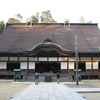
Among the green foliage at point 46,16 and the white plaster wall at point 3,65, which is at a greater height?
the green foliage at point 46,16

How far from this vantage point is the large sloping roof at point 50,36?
2135cm

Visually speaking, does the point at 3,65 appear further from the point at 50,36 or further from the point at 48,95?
the point at 48,95

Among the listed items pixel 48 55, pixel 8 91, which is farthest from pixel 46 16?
pixel 8 91

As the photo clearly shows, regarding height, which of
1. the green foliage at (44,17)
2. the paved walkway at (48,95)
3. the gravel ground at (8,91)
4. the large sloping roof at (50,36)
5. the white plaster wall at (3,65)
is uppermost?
the green foliage at (44,17)

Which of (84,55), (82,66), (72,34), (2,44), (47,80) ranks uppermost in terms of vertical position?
(72,34)

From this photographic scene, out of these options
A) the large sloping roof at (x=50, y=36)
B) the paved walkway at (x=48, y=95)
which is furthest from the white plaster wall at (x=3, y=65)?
the paved walkway at (x=48, y=95)

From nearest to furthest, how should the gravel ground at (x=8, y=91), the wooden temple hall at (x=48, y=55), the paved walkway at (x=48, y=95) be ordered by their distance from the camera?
the paved walkway at (x=48, y=95) → the gravel ground at (x=8, y=91) → the wooden temple hall at (x=48, y=55)

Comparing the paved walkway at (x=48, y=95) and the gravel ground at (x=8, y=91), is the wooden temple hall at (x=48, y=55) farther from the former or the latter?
the paved walkway at (x=48, y=95)

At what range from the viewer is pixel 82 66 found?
21703mm

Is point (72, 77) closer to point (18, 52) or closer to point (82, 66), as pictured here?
point (82, 66)

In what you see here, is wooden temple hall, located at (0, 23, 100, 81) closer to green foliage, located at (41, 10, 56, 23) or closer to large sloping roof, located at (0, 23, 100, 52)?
large sloping roof, located at (0, 23, 100, 52)

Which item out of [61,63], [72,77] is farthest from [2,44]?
[72,77]

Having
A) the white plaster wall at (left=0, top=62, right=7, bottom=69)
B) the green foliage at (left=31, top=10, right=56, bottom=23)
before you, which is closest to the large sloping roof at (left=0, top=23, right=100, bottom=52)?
the white plaster wall at (left=0, top=62, right=7, bottom=69)

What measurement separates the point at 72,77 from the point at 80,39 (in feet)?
23.1
